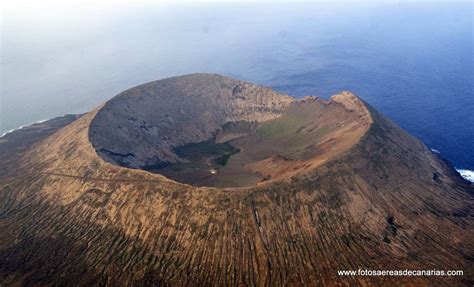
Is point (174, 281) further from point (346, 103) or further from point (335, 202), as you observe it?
point (346, 103)

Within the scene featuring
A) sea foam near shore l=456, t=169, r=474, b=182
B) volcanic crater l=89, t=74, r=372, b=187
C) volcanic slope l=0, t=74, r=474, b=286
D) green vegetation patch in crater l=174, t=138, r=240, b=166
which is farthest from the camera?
green vegetation patch in crater l=174, t=138, r=240, b=166

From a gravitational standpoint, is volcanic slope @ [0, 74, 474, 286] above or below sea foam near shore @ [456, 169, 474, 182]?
above

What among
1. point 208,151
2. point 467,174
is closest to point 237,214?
point 208,151

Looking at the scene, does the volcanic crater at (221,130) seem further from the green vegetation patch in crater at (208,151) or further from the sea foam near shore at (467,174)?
the sea foam near shore at (467,174)

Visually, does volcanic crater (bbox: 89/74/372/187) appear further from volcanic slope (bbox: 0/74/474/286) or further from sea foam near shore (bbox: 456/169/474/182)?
sea foam near shore (bbox: 456/169/474/182)

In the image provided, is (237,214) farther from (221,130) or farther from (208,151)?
(221,130)

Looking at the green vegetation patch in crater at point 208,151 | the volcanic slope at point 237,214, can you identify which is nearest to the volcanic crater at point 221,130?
the green vegetation patch in crater at point 208,151

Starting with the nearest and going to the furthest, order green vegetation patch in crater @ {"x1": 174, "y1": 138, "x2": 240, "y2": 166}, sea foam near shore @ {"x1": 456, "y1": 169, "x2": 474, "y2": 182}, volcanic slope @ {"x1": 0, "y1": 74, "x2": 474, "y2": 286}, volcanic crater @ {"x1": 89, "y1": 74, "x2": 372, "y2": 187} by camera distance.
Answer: volcanic slope @ {"x1": 0, "y1": 74, "x2": 474, "y2": 286}, volcanic crater @ {"x1": 89, "y1": 74, "x2": 372, "y2": 187}, sea foam near shore @ {"x1": 456, "y1": 169, "x2": 474, "y2": 182}, green vegetation patch in crater @ {"x1": 174, "y1": 138, "x2": 240, "y2": 166}

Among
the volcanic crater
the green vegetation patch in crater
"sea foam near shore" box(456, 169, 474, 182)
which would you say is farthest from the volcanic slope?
"sea foam near shore" box(456, 169, 474, 182)

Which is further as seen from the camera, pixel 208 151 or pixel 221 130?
pixel 221 130
